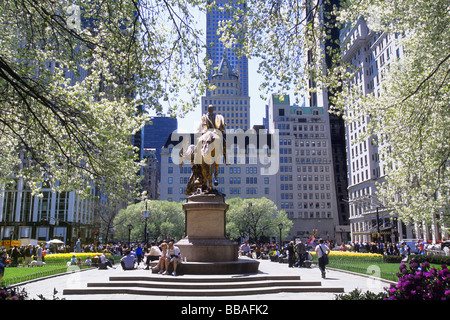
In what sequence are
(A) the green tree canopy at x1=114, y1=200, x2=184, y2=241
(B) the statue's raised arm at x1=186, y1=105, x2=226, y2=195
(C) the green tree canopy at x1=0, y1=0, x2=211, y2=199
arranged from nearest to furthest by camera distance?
(C) the green tree canopy at x1=0, y1=0, x2=211, y2=199 → (B) the statue's raised arm at x1=186, y1=105, x2=226, y2=195 → (A) the green tree canopy at x1=114, y1=200, x2=184, y2=241

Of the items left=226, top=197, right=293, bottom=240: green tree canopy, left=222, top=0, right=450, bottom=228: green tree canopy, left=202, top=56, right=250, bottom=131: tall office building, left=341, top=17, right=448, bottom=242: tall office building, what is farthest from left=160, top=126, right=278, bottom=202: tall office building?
left=222, top=0, right=450, bottom=228: green tree canopy

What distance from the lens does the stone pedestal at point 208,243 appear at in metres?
13.5

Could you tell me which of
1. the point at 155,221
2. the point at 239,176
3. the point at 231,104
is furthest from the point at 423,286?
the point at 231,104

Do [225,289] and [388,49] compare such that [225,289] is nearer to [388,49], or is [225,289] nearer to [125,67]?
[125,67]

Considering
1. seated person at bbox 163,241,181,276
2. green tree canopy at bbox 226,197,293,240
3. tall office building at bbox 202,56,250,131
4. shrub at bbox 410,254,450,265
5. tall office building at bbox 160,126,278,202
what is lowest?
shrub at bbox 410,254,450,265

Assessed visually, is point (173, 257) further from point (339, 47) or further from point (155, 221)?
point (155, 221)

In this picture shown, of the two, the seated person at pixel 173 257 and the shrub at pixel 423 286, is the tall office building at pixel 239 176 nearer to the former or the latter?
the seated person at pixel 173 257

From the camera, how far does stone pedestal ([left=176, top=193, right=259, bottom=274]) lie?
13.5 meters

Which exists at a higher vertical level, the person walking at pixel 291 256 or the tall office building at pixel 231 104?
the tall office building at pixel 231 104

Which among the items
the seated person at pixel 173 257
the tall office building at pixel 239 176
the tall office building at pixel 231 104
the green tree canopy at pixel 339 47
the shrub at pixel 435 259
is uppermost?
the tall office building at pixel 231 104

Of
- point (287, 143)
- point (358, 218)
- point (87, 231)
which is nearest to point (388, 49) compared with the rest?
point (358, 218)

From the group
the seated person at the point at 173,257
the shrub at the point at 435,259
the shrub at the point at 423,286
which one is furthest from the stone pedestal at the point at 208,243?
the shrub at the point at 435,259

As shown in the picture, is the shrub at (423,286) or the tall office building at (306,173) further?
the tall office building at (306,173)

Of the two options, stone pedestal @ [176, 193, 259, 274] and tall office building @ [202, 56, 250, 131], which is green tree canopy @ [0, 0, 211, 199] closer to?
stone pedestal @ [176, 193, 259, 274]
